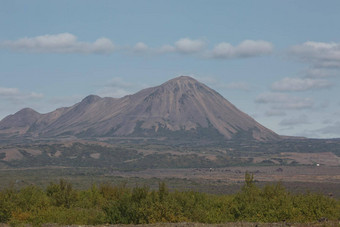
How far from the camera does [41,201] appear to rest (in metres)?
40.4

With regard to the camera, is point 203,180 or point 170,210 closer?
point 170,210

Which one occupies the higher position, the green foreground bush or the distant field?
the green foreground bush

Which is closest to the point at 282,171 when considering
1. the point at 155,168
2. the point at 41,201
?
the point at 155,168

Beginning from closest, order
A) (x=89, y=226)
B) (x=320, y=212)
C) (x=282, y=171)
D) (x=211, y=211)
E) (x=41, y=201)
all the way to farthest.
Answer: (x=89, y=226), (x=320, y=212), (x=211, y=211), (x=41, y=201), (x=282, y=171)

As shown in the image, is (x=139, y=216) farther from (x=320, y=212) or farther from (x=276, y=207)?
(x=320, y=212)

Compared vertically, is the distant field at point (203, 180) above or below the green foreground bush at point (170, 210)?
below

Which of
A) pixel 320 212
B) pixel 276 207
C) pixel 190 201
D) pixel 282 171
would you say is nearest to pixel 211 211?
pixel 190 201

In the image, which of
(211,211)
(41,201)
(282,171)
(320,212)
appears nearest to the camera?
(320,212)

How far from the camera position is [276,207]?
3409 centimetres

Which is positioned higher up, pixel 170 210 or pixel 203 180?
pixel 170 210

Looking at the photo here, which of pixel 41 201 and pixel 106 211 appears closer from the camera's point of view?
pixel 106 211

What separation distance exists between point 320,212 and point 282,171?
143 meters

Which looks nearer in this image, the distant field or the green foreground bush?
the green foreground bush

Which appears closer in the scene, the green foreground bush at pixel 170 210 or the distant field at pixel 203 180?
the green foreground bush at pixel 170 210
